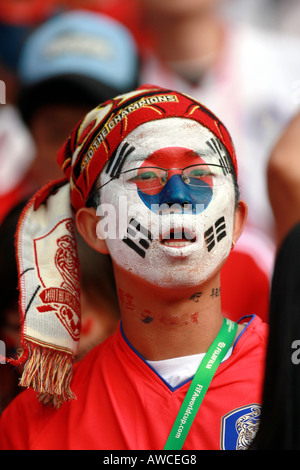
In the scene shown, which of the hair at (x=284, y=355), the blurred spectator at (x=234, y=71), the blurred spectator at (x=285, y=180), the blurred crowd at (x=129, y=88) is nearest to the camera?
the hair at (x=284, y=355)

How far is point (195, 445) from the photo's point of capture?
1967 mm

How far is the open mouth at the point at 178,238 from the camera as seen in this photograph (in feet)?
6.52

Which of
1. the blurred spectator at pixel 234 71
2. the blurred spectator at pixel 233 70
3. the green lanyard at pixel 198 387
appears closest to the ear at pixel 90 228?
the green lanyard at pixel 198 387

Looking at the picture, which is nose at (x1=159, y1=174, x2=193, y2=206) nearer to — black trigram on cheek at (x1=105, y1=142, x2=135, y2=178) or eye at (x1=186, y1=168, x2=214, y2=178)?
eye at (x1=186, y1=168, x2=214, y2=178)

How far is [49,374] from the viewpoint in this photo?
7.09 ft

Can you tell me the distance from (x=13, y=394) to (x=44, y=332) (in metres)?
0.44

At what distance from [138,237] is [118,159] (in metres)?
0.23

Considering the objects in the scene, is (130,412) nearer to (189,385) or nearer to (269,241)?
(189,385)

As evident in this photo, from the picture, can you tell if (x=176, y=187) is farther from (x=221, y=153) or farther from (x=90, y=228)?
(x=90, y=228)

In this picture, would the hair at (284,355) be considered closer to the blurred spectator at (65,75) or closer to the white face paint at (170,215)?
the white face paint at (170,215)

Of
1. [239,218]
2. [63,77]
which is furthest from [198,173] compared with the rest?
[63,77]

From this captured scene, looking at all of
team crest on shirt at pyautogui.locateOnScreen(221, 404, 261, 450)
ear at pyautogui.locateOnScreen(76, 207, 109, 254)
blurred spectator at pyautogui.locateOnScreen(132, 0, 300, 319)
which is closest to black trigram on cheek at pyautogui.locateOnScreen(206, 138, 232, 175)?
ear at pyautogui.locateOnScreen(76, 207, 109, 254)

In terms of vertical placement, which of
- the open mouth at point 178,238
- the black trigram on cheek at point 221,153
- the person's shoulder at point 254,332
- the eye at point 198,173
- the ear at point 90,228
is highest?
the black trigram on cheek at point 221,153

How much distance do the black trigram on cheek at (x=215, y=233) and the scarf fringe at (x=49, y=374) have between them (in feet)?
1.68
